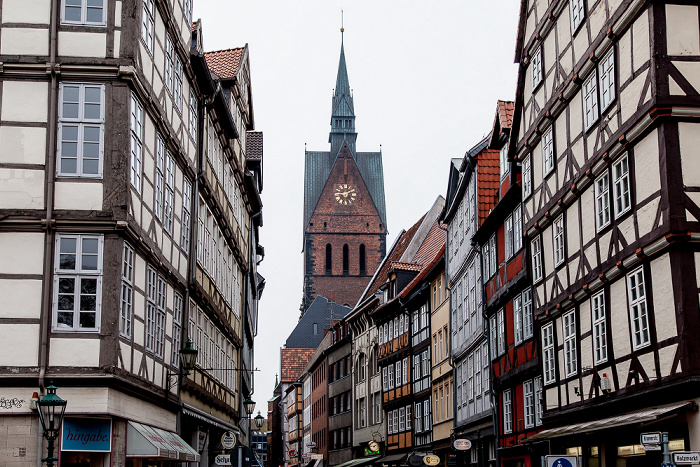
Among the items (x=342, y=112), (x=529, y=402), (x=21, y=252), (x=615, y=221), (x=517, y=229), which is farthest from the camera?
(x=342, y=112)

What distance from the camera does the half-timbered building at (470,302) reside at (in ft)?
102

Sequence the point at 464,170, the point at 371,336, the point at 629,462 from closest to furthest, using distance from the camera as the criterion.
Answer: the point at 629,462 < the point at 464,170 < the point at 371,336

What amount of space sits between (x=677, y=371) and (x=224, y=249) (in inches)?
711

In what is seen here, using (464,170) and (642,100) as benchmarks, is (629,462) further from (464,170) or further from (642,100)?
(464,170)

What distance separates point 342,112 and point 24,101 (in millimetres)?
109478

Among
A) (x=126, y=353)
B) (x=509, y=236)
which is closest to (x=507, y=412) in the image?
(x=509, y=236)

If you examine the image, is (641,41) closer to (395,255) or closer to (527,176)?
(527,176)

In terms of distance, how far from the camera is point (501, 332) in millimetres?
28250

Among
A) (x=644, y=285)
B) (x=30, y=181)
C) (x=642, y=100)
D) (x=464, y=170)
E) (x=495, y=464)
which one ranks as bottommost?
(x=495, y=464)

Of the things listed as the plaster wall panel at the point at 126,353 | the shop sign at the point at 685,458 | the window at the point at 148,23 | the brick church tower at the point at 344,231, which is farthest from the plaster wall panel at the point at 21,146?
the brick church tower at the point at 344,231

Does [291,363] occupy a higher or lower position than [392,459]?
higher

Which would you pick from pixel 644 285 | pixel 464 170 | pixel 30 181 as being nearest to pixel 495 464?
pixel 464 170

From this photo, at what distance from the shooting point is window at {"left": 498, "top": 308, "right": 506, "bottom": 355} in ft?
91.0

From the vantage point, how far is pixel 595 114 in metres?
19.2
